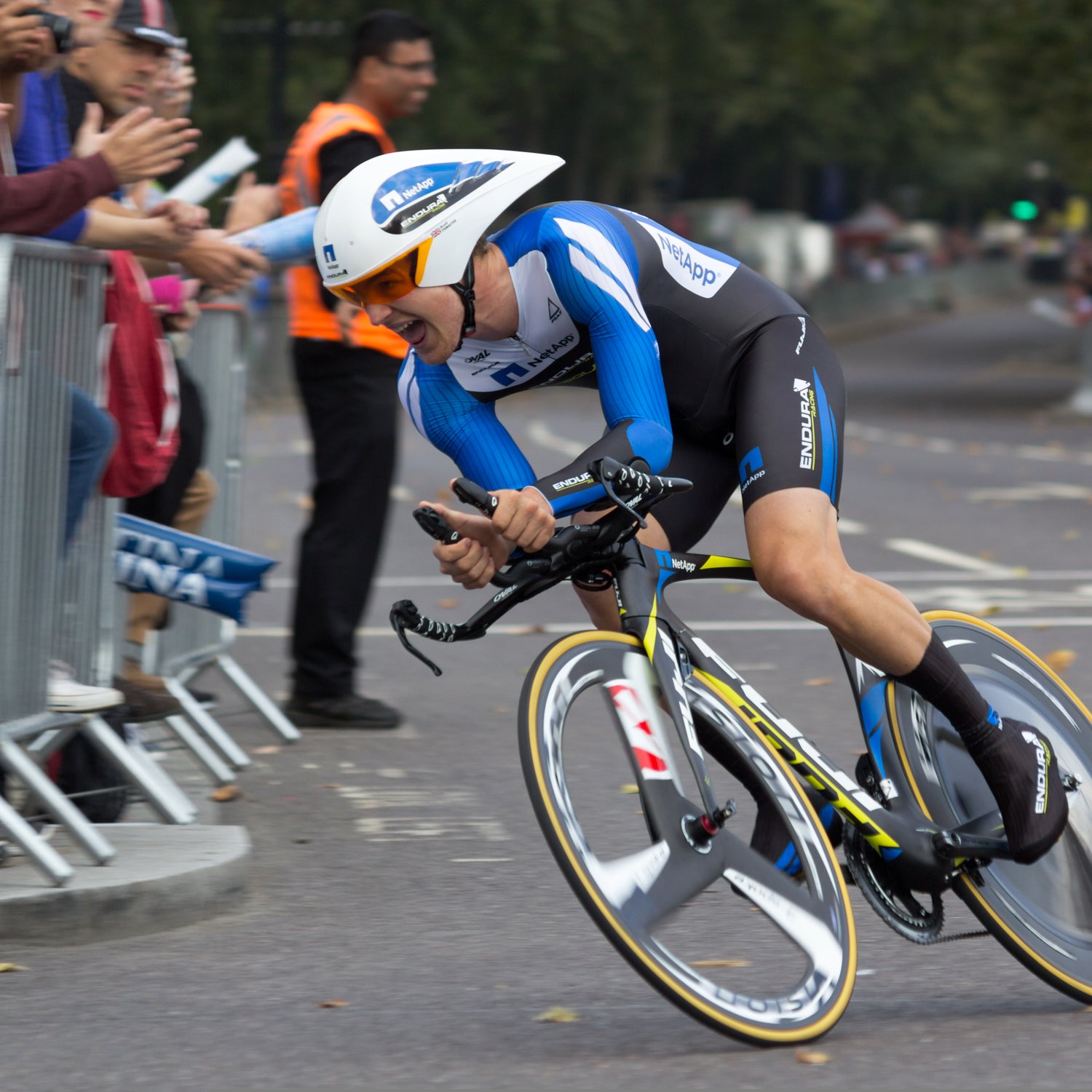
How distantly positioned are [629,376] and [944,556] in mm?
9530

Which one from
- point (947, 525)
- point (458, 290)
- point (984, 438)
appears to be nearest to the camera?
point (458, 290)

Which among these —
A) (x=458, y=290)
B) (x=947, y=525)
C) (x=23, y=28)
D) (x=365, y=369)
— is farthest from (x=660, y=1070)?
(x=947, y=525)

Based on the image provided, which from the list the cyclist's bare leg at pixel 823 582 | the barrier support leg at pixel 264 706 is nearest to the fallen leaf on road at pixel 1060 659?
the barrier support leg at pixel 264 706

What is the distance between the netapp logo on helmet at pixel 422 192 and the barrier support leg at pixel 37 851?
6.08ft

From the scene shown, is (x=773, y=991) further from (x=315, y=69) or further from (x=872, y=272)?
(x=872, y=272)

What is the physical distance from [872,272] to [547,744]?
260 feet

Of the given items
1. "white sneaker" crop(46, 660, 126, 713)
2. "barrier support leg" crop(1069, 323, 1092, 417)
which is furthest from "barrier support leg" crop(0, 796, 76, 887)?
"barrier support leg" crop(1069, 323, 1092, 417)

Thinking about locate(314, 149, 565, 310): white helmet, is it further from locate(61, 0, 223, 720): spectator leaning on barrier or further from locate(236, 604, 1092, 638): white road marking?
locate(236, 604, 1092, 638): white road marking

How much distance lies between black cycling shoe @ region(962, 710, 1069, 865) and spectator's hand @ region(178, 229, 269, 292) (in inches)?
106

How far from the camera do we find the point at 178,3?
35.8 metres

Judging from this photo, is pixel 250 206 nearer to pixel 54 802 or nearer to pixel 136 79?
pixel 136 79

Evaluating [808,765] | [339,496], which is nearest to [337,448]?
[339,496]

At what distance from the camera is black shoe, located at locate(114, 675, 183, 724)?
583 centimetres

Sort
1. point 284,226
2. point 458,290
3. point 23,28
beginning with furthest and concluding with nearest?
point 284,226 → point 23,28 → point 458,290
